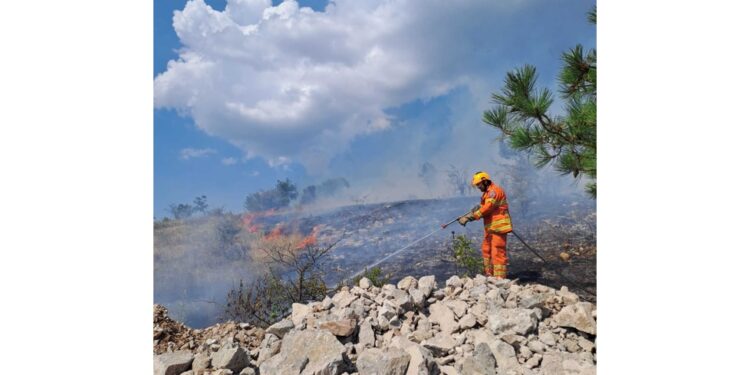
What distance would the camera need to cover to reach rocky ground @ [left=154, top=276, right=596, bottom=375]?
2080 mm

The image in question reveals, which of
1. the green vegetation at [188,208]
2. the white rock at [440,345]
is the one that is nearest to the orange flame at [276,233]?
the green vegetation at [188,208]

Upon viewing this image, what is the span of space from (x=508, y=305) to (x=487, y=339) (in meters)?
0.29

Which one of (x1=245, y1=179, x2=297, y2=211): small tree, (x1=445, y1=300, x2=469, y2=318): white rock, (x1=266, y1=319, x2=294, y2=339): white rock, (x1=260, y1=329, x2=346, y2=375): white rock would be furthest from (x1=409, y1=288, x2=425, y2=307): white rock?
(x1=245, y1=179, x2=297, y2=211): small tree

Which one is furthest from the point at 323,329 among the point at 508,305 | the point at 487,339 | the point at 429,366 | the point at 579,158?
the point at 579,158

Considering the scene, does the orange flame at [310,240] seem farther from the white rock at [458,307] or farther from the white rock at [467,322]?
the white rock at [467,322]

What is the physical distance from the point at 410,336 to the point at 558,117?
1.48m

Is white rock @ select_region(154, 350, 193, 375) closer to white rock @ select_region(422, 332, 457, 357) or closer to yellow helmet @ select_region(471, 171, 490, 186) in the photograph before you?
white rock @ select_region(422, 332, 457, 357)

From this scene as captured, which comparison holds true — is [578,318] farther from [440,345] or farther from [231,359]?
[231,359]

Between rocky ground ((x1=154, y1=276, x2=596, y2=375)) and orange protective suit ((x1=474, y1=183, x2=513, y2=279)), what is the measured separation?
14cm

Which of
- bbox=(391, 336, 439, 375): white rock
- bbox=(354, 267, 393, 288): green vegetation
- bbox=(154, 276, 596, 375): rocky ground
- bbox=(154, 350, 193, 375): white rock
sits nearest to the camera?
bbox=(391, 336, 439, 375): white rock

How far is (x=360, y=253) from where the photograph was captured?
280cm

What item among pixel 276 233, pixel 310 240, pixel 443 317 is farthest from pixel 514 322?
pixel 276 233

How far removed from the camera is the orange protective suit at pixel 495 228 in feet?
8.82

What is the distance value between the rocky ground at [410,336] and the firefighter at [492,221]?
0.15 meters
